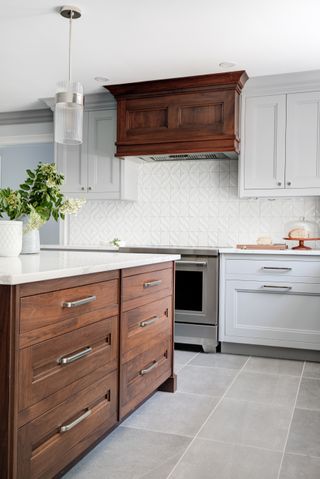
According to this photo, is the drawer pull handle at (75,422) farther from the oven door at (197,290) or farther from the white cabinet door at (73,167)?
the white cabinet door at (73,167)

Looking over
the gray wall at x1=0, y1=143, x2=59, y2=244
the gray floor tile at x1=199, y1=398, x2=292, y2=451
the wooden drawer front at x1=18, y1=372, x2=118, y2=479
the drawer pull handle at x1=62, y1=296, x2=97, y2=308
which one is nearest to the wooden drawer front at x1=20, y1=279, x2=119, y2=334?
the drawer pull handle at x1=62, y1=296, x2=97, y2=308

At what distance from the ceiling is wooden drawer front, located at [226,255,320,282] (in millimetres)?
1497

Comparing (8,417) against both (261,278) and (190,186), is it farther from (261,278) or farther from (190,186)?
(190,186)

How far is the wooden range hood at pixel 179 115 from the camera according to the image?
3895 mm

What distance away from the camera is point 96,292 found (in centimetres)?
188

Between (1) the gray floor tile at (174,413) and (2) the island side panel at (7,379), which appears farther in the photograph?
(1) the gray floor tile at (174,413)

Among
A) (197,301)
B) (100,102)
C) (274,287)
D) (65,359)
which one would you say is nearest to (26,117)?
(100,102)

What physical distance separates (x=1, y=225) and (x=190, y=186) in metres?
2.76

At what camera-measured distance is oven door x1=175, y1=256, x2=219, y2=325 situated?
3.85 metres

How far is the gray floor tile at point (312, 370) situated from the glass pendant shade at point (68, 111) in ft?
7.01

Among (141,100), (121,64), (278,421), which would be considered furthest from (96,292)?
(141,100)

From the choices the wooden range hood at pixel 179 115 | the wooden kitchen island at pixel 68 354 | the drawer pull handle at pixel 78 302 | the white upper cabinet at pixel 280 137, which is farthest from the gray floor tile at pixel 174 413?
the wooden range hood at pixel 179 115

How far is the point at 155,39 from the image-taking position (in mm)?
3264

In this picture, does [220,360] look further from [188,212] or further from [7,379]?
[7,379]
